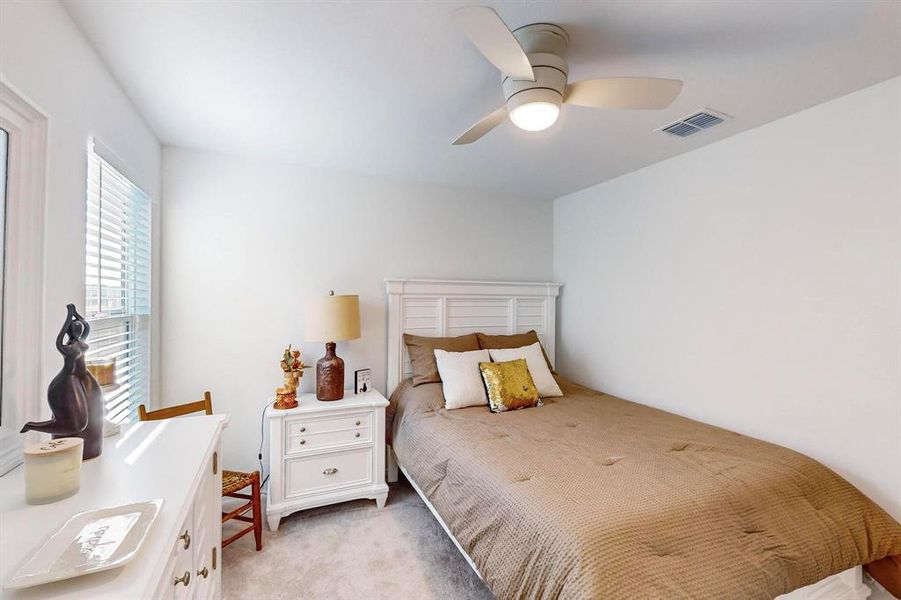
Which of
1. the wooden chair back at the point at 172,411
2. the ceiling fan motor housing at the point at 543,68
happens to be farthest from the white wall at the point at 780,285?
the wooden chair back at the point at 172,411

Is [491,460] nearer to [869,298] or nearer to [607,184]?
[869,298]

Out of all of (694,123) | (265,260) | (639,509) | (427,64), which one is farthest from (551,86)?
(265,260)

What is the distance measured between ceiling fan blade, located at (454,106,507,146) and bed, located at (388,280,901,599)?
152 centimetres

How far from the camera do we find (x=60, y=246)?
52.0 inches

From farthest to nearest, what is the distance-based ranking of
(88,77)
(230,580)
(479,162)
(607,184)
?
(607,184)
(479,162)
(230,580)
(88,77)

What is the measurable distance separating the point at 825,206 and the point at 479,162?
1958mm

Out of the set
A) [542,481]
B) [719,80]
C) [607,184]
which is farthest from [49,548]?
[607,184]

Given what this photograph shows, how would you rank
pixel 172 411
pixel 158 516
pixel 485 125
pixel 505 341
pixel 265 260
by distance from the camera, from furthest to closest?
pixel 505 341 < pixel 265 260 < pixel 172 411 < pixel 485 125 < pixel 158 516

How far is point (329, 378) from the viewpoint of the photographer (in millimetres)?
2656

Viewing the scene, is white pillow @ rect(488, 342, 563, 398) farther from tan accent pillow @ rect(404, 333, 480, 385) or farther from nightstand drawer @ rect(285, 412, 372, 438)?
nightstand drawer @ rect(285, 412, 372, 438)

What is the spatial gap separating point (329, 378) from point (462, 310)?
1251 mm

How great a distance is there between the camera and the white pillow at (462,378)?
260cm

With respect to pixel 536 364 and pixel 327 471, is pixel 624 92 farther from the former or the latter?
pixel 327 471

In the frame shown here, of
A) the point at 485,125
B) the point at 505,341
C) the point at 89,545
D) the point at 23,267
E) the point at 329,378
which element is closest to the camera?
the point at 89,545
